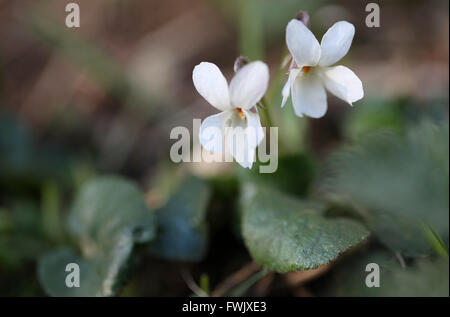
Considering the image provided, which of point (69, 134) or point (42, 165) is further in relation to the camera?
point (69, 134)

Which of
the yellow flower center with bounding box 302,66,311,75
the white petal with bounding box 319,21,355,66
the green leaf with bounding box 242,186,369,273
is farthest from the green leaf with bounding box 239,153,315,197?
the white petal with bounding box 319,21,355,66

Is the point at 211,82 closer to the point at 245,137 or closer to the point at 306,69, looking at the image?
→ the point at 245,137

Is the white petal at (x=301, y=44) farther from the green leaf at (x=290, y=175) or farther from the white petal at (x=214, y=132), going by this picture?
the green leaf at (x=290, y=175)

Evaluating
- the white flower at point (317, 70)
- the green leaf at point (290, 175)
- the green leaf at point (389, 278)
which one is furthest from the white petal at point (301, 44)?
the green leaf at point (389, 278)

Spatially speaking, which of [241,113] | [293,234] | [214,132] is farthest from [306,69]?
[293,234]
